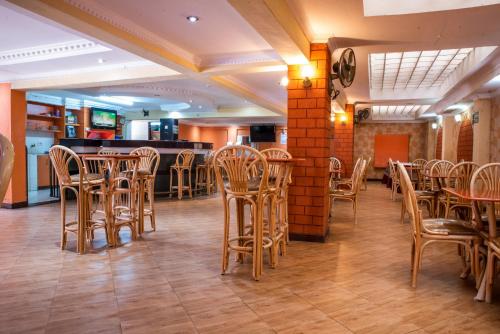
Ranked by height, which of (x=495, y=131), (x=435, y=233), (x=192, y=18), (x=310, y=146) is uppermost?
(x=192, y=18)

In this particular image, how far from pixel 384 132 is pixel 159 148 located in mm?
10315

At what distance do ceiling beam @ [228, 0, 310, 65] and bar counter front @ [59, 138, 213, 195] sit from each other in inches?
183

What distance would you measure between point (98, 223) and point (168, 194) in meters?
4.25

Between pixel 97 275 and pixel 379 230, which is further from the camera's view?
pixel 379 230

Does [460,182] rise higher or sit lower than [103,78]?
lower

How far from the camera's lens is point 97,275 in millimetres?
2928

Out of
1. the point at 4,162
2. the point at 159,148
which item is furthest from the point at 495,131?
the point at 4,162

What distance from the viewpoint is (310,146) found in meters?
4.20

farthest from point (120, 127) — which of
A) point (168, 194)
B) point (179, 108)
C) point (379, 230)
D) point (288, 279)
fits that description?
point (288, 279)

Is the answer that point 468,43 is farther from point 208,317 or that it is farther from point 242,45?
point 208,317

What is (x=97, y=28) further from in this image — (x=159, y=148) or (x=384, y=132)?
(x=384, y=132)

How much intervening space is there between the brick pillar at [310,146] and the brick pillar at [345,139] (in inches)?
216

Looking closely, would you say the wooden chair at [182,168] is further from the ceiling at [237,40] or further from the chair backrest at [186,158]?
the ceiling at [237,40]

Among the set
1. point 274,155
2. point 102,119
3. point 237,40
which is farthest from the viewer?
point 102,119
